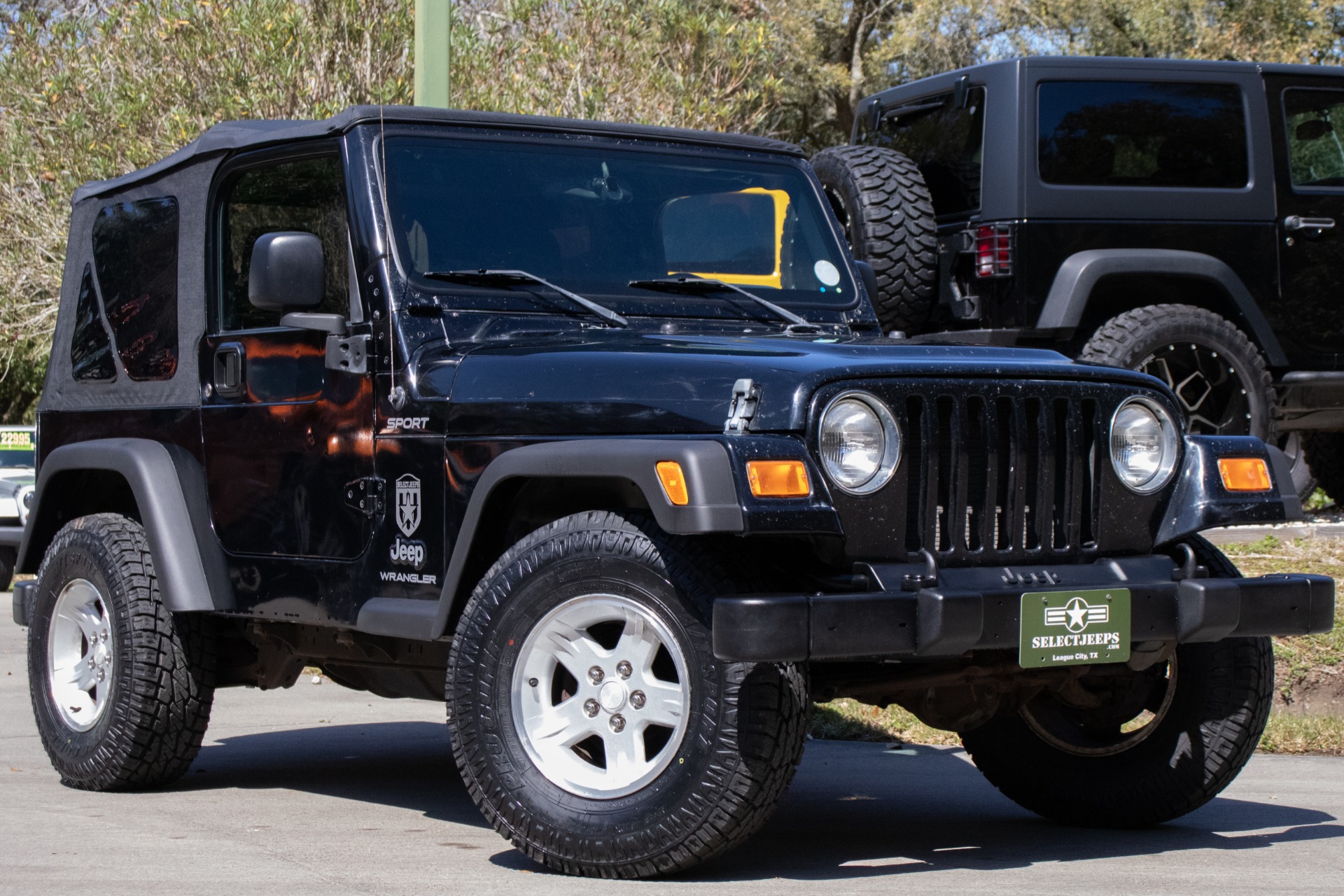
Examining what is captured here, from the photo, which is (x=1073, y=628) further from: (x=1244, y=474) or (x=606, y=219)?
(x=606, y=219)

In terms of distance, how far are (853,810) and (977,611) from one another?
183 centimetres

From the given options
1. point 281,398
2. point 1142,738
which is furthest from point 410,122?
point 1142,738

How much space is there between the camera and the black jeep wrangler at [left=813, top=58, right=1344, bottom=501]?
31.8 ft

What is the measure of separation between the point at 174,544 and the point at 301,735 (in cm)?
217

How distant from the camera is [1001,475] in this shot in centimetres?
471

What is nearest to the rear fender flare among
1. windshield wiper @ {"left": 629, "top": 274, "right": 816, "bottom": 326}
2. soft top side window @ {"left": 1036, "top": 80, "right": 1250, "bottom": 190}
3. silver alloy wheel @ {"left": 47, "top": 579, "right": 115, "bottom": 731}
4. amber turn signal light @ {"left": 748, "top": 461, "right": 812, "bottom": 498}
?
soft top side window @ {"left": 1036, "top": 80, "right": 1250, "bottom": 190}

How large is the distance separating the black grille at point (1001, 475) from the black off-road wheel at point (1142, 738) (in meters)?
0.55

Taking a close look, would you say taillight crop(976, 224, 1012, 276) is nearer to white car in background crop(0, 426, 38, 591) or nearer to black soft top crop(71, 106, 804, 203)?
black soft top crop(71, 106, 804, 203)

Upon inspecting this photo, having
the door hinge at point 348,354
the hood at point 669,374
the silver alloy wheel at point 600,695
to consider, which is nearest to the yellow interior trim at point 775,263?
the hood at point 669,374

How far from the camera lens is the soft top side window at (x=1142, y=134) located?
32.3 feet

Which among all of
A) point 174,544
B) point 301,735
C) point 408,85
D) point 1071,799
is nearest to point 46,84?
point 408,85

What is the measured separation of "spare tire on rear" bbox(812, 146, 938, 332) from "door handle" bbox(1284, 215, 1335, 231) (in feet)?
6.59

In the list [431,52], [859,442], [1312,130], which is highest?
[431,52]

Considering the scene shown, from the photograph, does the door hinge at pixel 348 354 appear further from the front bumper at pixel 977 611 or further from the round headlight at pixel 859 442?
the front bumper at pixel 977 611
